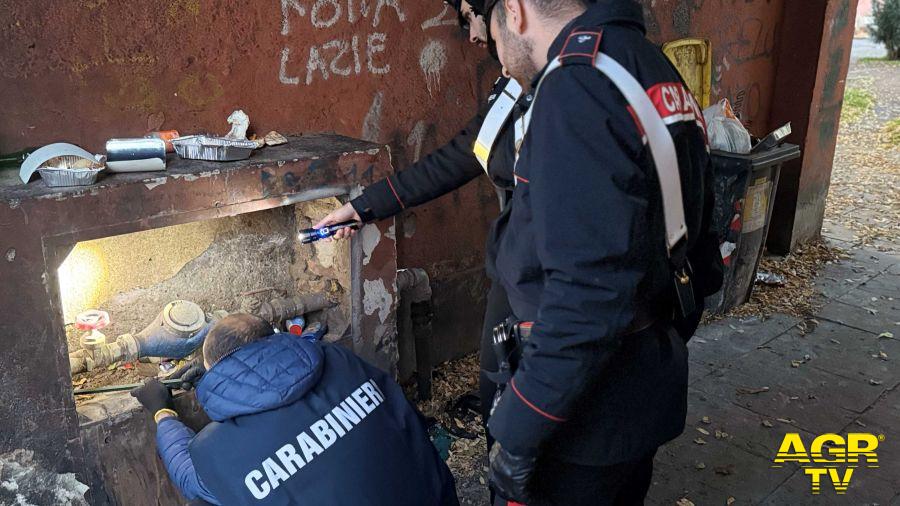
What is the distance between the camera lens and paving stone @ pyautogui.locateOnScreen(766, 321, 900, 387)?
443 cm

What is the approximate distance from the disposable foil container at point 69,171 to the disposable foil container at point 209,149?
33 centimetres

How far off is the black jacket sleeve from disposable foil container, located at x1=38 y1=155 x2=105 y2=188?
3.20 ft

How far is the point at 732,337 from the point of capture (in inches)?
193

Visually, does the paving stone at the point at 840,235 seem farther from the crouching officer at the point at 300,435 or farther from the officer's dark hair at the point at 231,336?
the officer's dark hair at the point at 231,336

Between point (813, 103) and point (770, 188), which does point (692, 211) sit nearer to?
point (770, 188)

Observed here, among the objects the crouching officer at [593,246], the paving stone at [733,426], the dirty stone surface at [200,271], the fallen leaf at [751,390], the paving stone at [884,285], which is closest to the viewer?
the crouching officer at [593,246]

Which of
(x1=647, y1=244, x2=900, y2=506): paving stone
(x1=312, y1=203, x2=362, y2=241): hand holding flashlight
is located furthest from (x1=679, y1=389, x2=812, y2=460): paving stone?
(x1=312, y1=203, x2=362, y2=241): hand holding flashlight

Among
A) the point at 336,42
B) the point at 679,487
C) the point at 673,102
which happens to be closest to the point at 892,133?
the point at 679,487

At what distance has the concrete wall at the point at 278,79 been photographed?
8.52 feet

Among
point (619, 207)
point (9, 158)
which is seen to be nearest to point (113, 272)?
point (9, 158)

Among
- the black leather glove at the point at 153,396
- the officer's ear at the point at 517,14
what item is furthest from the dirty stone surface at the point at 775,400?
the officer's ear at the point at 517,14

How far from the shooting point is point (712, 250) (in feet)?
7.30

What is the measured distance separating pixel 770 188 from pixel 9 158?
4.43 meters

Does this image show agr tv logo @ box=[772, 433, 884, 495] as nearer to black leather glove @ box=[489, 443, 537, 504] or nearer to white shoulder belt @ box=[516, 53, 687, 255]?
black leather glove @ box=[489, 443, 537, 504]
